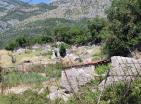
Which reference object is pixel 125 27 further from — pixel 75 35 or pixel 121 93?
pixel 75 35

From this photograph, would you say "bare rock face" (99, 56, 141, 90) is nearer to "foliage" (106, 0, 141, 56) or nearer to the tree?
"foliage" (106, 0, 141, 56)

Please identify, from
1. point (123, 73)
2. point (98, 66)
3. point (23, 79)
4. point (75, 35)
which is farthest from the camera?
point (75, 35)

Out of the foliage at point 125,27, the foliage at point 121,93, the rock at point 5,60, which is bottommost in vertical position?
the rock at point 5,60

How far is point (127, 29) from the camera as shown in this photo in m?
49.8

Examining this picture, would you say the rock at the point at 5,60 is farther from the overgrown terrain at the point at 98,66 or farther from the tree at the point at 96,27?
the tree at the point at 96,27

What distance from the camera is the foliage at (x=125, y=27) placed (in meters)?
48.6

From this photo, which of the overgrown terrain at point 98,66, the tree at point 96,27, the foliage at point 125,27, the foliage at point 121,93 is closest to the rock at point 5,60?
the overgrown terrain at point 98,66

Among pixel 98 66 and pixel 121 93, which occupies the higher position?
pixel 121 93

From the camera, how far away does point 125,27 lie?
4941 centimetres

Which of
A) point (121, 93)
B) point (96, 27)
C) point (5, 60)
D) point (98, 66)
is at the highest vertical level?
point (121, 93)

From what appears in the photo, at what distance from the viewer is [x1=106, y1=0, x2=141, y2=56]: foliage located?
48.6 meters

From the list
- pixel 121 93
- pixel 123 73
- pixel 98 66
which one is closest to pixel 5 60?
pixel 98 66

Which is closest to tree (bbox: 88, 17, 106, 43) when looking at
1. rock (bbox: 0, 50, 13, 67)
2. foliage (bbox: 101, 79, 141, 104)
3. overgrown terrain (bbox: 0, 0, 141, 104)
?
overgrown terrain (bbox: 0, 0, 141, 104)

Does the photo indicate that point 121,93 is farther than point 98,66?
No
